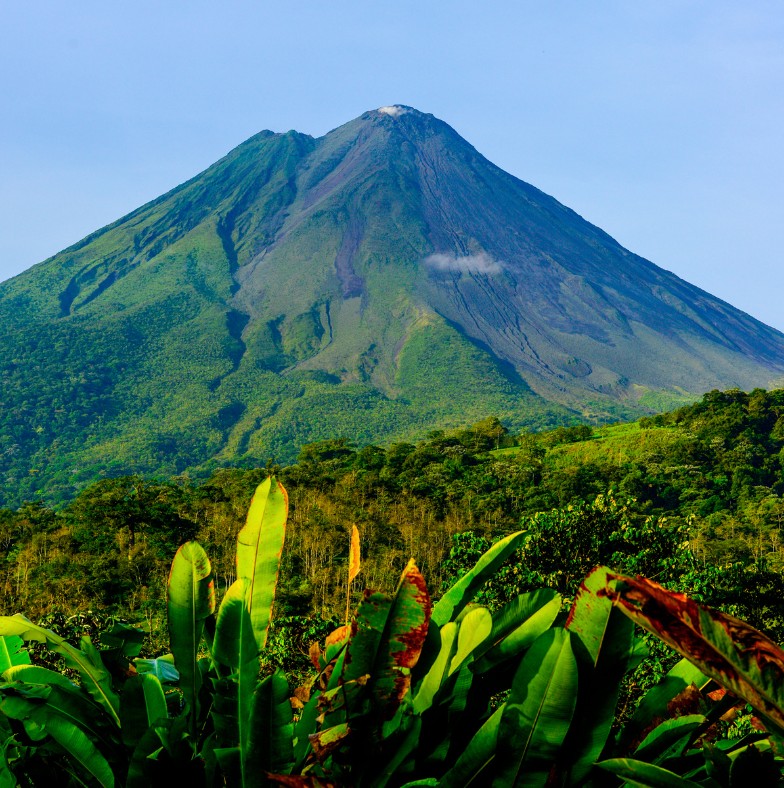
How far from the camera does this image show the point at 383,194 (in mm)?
116188

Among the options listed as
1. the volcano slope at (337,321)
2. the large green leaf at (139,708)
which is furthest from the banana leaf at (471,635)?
the volcano slope at (337,321)

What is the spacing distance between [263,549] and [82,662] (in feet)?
1.15

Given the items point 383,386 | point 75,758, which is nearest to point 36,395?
point 383,386

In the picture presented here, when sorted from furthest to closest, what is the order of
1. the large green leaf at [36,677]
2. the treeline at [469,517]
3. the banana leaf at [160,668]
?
1. the treeline at [469,517]
2. the banana leaf at [160,668]
3. the large green leaf at [36,677]

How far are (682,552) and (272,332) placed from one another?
8910cm

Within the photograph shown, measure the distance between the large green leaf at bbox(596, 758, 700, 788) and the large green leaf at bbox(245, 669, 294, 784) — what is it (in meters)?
0.42

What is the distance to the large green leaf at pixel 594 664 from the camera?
1049 millimetres

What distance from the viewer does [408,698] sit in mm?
1247

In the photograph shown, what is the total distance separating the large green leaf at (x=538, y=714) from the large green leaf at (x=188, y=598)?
0.53 meters

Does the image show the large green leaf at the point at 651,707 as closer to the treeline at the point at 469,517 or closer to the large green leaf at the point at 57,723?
the large green leaf at the point at 57,723

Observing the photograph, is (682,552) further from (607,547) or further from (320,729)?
(320,729)

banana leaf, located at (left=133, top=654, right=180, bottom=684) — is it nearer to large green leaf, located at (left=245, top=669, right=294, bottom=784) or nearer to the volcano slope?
large green leaf, located at (left=245, top=669, right=294, bottom=784)

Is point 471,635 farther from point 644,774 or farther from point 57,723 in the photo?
point 57,723

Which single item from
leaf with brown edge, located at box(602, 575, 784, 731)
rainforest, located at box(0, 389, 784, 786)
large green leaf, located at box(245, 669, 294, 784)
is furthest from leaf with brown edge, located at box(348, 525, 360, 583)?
leaf with brown edge, located at box(602, 575, 784, 731)
